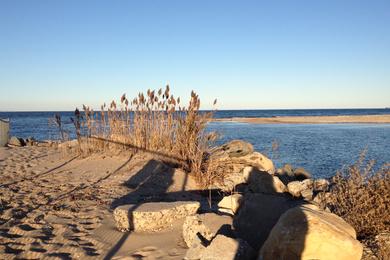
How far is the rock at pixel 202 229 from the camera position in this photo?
14.5 feet

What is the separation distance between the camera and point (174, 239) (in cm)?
484

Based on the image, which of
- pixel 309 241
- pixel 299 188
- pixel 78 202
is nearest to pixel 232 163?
pixel 299 188

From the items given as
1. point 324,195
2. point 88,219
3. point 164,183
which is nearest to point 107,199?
point 88,219

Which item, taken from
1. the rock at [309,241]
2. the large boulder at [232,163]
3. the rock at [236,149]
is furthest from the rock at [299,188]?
the rock at [309,241]

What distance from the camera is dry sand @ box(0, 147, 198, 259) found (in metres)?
4.52

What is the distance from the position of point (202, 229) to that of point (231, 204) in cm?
158

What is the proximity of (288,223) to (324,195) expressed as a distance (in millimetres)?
2997

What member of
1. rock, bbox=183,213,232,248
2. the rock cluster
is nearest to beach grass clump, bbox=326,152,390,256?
the rock cluster

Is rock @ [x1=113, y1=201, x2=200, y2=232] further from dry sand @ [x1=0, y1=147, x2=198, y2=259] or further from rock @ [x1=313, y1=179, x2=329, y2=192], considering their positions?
rock @ [x1=313, y1=179, x2=329, y2=192]

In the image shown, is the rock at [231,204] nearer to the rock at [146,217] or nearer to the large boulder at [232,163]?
the rock at [146,217]

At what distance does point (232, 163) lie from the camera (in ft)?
32.1

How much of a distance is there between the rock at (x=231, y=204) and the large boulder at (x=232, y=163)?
5.22 feet

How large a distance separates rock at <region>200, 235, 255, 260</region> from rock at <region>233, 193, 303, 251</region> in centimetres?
57

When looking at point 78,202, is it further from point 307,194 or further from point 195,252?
point 307,194
